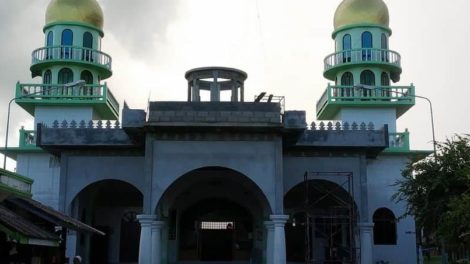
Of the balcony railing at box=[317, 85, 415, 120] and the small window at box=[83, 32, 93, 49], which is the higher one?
the small window at box=[83, 32, 93, 49]

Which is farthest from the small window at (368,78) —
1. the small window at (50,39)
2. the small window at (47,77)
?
the small window at (50,39)

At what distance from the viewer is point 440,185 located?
26625 mm

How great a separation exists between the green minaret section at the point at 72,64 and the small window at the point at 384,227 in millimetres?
14812

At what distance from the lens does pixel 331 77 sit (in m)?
39.7

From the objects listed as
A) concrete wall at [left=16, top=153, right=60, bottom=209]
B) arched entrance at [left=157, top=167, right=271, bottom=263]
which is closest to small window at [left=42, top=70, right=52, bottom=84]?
concrete wall at [left=16, top=153, right=60, bottom=209]

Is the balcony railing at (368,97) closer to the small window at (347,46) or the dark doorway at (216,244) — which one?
the small window at (347,46)

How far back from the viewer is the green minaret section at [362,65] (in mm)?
37000

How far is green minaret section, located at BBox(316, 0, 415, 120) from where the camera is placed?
37000 mm

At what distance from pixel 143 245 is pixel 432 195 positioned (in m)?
11.1

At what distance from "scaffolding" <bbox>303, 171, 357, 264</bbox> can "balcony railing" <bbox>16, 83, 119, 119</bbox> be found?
38.7 ft

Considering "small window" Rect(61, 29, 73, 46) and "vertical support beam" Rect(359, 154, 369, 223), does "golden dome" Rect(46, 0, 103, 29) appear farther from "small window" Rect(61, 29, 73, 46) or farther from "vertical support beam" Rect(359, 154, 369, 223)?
"vertical support beam" Rect(359, 154, 369, 223)

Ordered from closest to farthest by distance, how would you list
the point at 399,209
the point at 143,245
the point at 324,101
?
the point at 143,245, the point at 399,209, the point at 324,101

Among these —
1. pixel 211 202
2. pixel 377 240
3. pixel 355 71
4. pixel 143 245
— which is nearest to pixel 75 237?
pixel 143 245

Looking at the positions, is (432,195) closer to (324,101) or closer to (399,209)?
(399,209)
